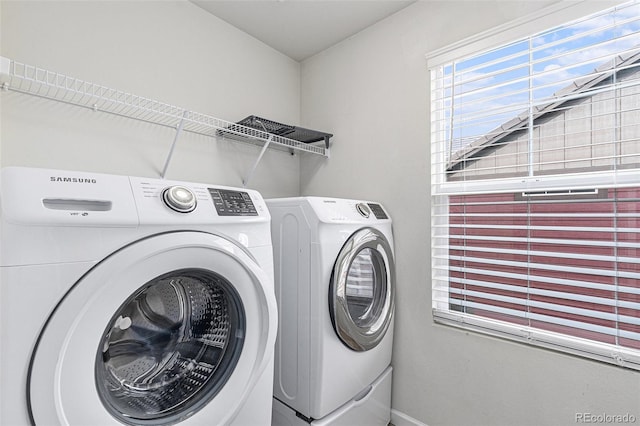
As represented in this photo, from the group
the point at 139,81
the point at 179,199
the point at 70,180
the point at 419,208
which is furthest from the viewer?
the point at 419,208

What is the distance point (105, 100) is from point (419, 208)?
64.6 inches

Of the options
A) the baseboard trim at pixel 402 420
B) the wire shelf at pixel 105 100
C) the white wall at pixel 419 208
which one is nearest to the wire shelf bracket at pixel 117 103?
the wire shelf at pixel 105 100

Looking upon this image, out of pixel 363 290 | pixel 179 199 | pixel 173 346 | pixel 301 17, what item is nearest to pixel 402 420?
pixel 363 290

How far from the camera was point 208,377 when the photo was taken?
100 centimetres

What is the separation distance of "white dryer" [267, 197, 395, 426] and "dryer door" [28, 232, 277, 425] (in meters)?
0.34

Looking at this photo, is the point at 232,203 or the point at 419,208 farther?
the point at 419,208

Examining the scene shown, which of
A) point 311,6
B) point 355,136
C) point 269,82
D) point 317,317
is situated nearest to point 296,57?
point 269,82

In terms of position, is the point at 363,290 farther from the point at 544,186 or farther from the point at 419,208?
the point at 544,186

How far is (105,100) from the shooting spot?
1.39 metres

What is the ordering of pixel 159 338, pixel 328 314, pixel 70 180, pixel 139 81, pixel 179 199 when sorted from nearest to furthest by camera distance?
pixel 70 180 → pixel 179 199 → pixel 159 338 → pixel 328 314 → pixel 139 81

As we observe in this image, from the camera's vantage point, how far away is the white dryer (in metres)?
1.32

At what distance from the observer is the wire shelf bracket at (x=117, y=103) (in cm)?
118

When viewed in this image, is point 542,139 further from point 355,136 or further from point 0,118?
point 0,118

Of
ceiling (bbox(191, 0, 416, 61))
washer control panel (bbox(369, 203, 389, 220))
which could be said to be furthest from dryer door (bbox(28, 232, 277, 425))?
ceiling (bbox(191, 0, 416, 61))
